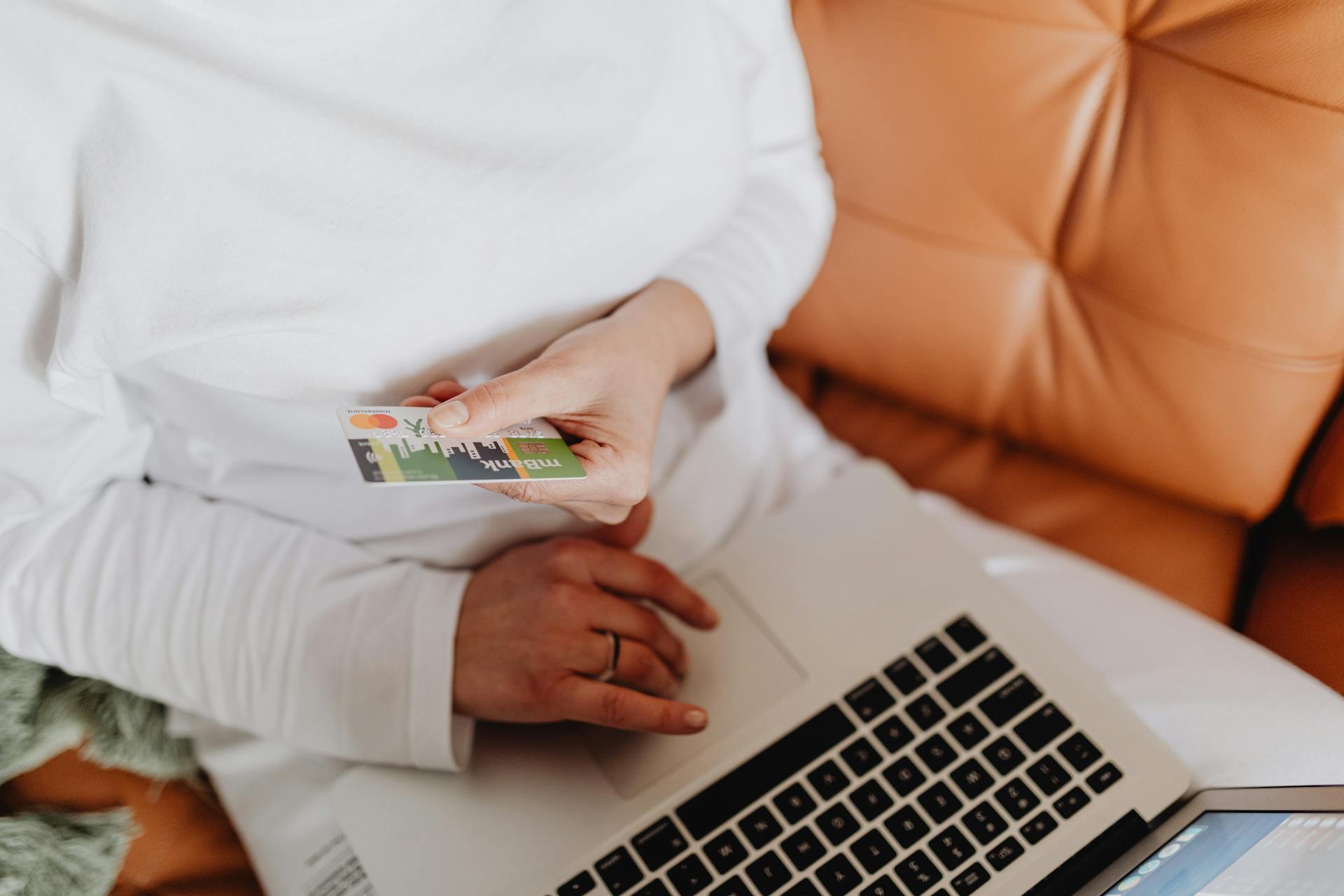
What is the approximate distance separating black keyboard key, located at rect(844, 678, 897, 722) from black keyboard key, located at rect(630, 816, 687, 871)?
153mm

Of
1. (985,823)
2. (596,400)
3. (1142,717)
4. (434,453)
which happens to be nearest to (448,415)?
(434,453)

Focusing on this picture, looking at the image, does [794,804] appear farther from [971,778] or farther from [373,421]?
[373,421]

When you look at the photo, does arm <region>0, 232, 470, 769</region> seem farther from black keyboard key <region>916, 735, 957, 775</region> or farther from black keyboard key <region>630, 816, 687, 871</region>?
black keyboard key <region>916, 735, 957, 775</region>

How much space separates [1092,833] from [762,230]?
0.52 metres

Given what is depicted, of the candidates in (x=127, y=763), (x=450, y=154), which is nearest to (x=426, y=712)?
(x=127, y=763)

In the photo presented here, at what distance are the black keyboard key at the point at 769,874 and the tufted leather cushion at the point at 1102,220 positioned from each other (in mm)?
486

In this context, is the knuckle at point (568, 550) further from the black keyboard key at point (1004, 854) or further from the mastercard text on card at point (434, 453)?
A: the black keyboard key at point (1004, 854)

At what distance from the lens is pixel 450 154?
23.4 inches

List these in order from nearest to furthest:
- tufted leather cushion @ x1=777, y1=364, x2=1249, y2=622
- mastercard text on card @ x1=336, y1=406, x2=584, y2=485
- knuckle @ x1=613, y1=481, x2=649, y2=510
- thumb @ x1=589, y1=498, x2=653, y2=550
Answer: mastercard text on card @ x1=336, y1=406, x2=584, y2=485
knuckle @ x1=613, y1=481, x2=649, y2=510
thumb @ x1=589, y1=498, x2=653, y2=550
tufted leather cushion @ x1=777, y1=364, x2=1249, y2=622

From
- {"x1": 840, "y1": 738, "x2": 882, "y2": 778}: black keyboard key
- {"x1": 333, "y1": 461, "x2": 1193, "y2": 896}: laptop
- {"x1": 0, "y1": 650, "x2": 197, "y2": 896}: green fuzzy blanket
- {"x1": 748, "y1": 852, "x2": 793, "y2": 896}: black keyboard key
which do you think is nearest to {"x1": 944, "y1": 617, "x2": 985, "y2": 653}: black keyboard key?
{"x1": 333, "y1": 461, "x2": 1193, "y2": 896}: laptop

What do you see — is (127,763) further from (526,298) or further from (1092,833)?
(1092,833)

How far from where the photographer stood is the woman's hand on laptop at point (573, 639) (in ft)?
2.03

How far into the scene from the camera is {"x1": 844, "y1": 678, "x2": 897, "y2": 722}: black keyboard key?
0.65 meters

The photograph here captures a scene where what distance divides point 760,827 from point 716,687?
0.11 meters
